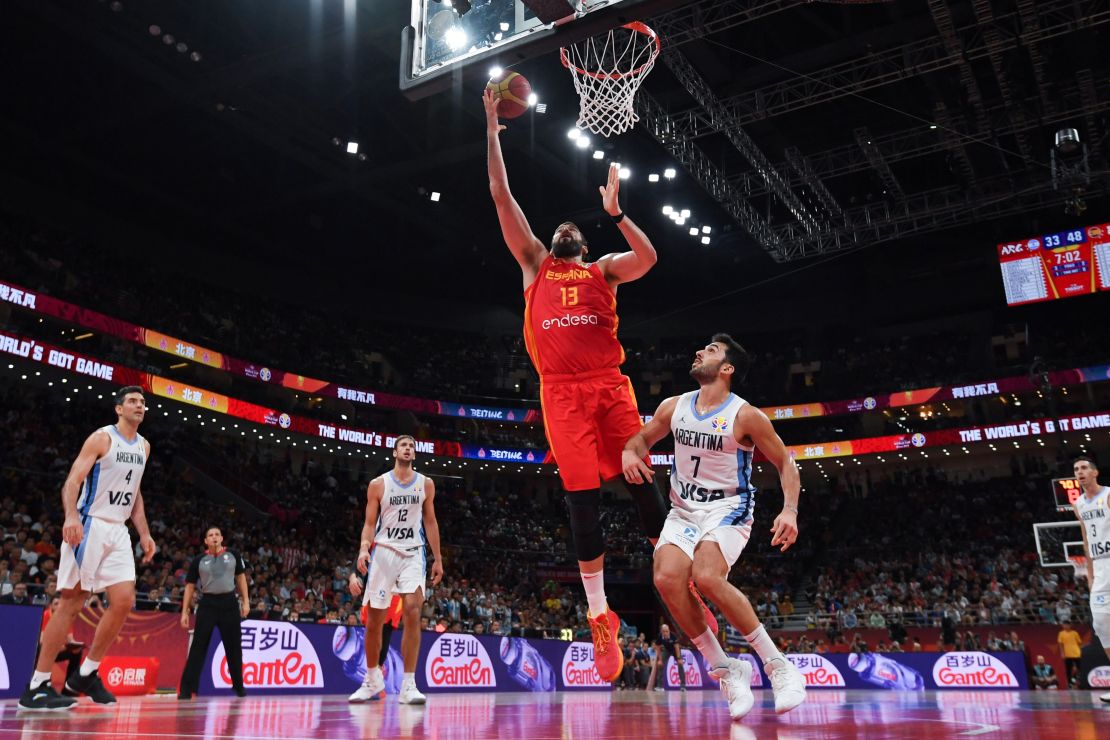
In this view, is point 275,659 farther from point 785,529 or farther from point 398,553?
point 785,529

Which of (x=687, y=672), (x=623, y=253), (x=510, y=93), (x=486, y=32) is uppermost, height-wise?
(x=486, y=32)

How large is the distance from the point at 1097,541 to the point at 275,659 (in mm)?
9079

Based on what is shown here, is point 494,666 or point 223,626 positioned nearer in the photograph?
point 223,626

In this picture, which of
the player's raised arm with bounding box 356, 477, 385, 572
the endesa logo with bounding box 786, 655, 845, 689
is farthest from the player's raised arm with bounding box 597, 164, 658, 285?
the endesa logo with bounding box 786, 655, 845, 689

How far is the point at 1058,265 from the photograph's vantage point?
22.4 metres

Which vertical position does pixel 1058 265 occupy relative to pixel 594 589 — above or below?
above

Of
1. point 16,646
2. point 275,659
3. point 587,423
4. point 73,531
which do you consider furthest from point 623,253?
point 275,659

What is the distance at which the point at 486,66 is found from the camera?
698 centimetres

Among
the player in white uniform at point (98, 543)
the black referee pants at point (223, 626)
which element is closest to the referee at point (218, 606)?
the black referee pants at point (223, 626)

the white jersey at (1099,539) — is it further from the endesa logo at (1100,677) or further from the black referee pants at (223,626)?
the endesa logo at (1100,677)

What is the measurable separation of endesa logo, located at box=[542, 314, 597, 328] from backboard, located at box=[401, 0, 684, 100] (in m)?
2.45

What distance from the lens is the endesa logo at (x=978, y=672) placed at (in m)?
17.5

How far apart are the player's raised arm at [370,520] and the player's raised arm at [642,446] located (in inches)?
115

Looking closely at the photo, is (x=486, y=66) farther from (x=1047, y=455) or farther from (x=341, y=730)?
(x=1047, y=455)
